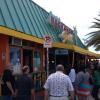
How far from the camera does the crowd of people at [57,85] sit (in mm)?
11695

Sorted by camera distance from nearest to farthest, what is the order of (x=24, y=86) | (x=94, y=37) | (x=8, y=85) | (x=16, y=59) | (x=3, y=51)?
(x=24, y=86) → (x=8, y=85) → (x=3, y=51) → (x=16, y=59) → (x=94, y=37)

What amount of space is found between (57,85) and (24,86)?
1807 mm

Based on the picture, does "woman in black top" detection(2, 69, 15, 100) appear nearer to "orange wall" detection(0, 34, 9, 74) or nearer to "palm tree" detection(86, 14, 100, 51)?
"orange wall" detection(0, 34, 9, 74)

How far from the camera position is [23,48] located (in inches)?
814

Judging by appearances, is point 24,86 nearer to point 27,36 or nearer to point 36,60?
point 27,36

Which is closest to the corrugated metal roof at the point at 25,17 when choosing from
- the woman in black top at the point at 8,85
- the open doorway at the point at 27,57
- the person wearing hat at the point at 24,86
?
the open doorway at the point at 27,57

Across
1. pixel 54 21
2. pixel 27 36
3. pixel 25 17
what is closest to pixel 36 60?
pixel 25 17

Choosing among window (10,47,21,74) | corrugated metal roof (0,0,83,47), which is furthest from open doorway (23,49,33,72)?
window (10,47,21,74)

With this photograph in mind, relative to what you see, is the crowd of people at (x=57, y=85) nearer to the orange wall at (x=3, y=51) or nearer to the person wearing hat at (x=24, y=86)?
the person wearing hat at (x=24, y=86)

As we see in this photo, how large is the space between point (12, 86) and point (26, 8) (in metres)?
11.6

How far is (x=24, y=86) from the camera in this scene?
43.3ft

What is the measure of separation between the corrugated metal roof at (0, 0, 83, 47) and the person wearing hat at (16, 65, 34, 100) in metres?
4.45

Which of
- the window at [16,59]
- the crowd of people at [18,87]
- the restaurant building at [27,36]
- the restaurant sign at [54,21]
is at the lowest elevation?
the crowd of people at [18,87]

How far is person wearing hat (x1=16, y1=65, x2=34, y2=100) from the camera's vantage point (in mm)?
13141
